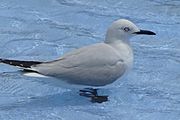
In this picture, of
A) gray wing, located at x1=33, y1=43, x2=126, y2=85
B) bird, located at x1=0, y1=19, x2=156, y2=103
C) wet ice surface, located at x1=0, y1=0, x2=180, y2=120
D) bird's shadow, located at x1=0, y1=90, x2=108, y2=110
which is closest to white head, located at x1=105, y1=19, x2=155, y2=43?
bird, located at x1=0, y1=19, x2=156, y2=103

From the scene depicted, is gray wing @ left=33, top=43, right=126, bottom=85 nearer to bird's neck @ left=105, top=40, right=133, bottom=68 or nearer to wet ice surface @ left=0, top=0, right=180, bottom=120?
bird's neck @ left=105, top=40, right=133, bottom=68

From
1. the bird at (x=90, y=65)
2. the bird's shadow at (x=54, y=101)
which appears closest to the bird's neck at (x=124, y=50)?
the bird at (x=90, y=65)

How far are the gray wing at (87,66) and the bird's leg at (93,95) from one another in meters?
0.20

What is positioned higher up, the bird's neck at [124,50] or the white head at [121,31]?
the white head at [121,31]

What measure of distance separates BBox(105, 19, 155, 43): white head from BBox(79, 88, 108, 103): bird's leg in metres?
0.33

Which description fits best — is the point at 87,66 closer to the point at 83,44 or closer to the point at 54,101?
the point at 54,101

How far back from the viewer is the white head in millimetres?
4027

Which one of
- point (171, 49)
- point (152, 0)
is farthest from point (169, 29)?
point (152, 0)

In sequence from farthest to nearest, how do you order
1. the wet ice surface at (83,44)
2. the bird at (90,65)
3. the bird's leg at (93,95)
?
the bird's leg at (93,95)
the wet ice surface at (83,44)
the bird at (90,65)

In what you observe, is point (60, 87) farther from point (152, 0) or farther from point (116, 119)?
point (152, 0)

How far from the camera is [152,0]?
619cm

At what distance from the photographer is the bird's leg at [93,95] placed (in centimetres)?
406

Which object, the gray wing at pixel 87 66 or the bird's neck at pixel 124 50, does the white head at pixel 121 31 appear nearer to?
the bird's neck at pixel 124 50

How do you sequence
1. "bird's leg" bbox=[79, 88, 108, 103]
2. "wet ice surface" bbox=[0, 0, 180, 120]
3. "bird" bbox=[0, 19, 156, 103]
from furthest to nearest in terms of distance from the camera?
"bird's leg" bbox=[79, 88, 108, 103] < "wet ice surface" bbox=[0, 0, 180, 120] < "bird" bbox=[0, 19, 156, 103]
